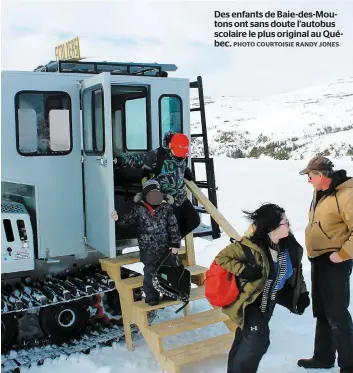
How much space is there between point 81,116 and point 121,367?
2.77 m

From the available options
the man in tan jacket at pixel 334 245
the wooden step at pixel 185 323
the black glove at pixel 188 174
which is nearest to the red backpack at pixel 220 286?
the man in tan jacket at pixel 334 245

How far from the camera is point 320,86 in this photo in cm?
6000

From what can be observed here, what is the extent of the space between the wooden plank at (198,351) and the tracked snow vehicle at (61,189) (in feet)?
3.85

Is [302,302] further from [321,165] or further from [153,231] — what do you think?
[153,231]

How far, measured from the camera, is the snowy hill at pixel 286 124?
25578 mm

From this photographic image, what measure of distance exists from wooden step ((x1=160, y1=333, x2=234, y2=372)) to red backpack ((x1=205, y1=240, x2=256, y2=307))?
131 cm

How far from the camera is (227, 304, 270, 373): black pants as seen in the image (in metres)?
4.37

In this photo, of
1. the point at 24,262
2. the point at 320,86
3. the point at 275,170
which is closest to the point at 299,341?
the point at 24,262

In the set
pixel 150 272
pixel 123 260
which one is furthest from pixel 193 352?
pixel 123 260

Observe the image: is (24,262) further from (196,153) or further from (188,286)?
(196,153)

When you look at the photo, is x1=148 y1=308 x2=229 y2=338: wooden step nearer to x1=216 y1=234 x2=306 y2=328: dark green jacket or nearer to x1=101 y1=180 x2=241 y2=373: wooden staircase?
x1=101 y1=180 x2=241 y2=373: wooden staircase

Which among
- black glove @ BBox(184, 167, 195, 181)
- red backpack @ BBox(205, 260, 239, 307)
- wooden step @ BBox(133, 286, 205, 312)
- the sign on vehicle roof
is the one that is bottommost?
wooden step @ BBox(133, 286, 205, 312)

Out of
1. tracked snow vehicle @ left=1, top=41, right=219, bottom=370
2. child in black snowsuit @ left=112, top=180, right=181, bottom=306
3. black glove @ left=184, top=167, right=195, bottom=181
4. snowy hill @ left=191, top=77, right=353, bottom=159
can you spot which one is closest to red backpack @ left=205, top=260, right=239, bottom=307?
child in black snowsuit @ left=112, top=180, right=181, bottom=306

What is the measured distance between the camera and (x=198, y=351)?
5.51m
